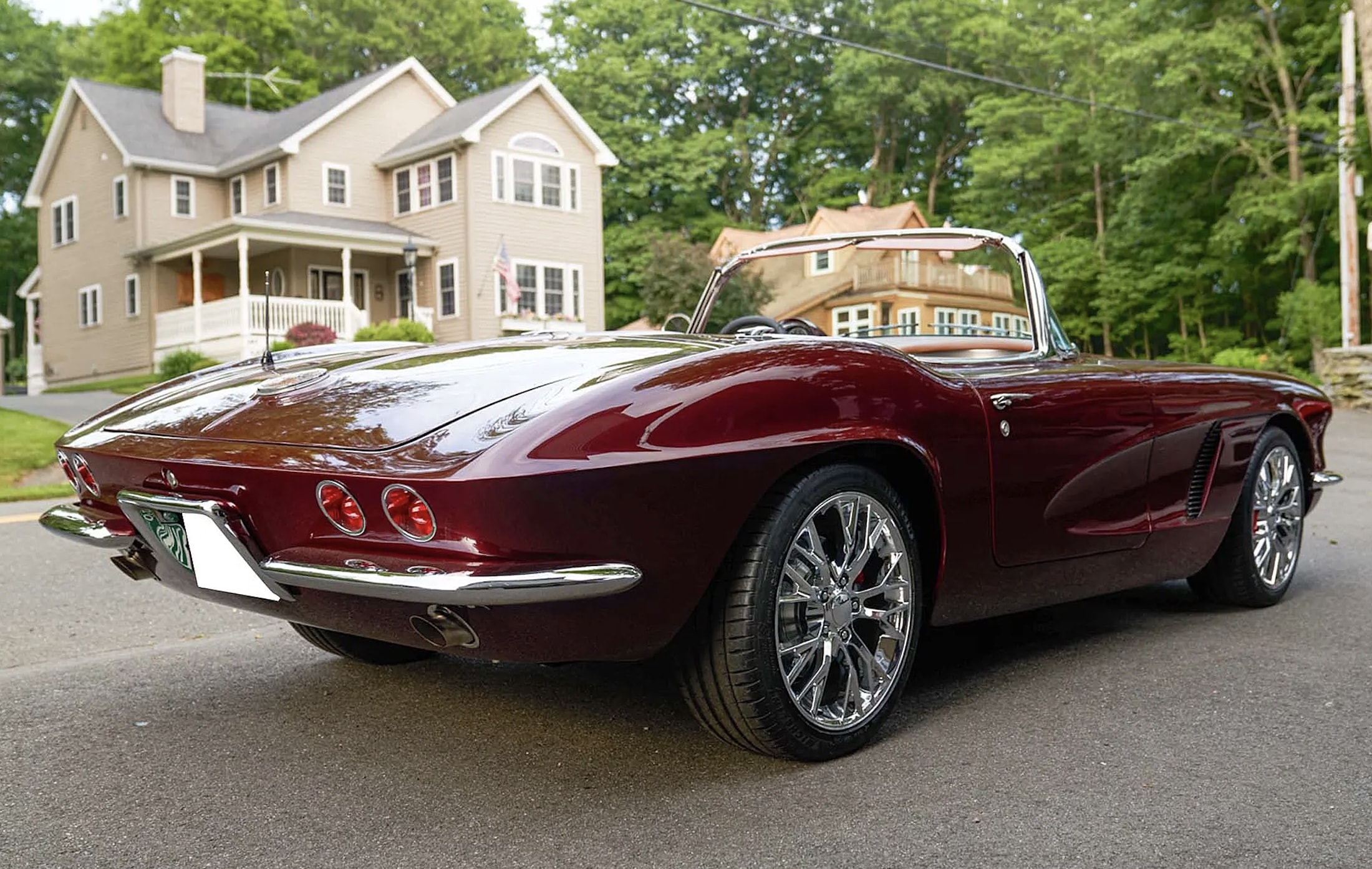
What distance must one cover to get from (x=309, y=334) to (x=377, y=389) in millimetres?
21194

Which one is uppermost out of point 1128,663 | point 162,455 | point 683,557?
point 162,455

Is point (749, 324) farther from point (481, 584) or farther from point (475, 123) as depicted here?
point (475, 123)

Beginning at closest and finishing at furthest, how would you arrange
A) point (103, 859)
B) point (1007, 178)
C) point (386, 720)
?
point (103, 859) < point (386, 720) < point (1007, 178)

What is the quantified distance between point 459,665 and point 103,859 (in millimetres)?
1628

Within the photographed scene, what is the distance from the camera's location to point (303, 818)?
2621 millimetres

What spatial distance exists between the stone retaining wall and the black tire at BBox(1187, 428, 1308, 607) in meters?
16.4

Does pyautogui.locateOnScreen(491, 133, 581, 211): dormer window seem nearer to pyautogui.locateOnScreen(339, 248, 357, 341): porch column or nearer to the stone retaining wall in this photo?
pyautogui.locateOnScreen(339, 248, 357, 341): porch column

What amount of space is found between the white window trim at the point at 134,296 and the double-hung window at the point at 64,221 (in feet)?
12.0

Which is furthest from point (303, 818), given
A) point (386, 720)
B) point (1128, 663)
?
point (1128, 663)

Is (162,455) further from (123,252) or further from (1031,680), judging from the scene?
(123,252)

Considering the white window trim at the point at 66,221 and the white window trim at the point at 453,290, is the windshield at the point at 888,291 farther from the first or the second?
the white window trim at the point at 66,221

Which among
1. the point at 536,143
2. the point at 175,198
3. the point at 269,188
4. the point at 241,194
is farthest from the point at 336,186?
the point at 536,143

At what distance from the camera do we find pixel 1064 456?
11.9ft

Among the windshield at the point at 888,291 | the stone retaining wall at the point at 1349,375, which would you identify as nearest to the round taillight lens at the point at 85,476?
the windshield at the point at 888,291
